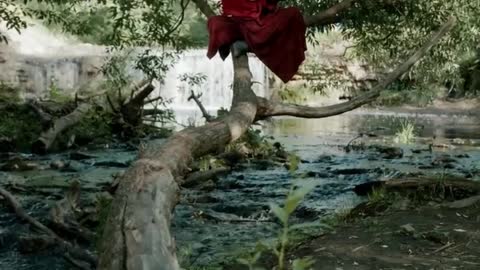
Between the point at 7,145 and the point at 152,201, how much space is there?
8201 mm

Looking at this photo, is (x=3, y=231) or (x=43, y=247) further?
(x=3, y=231)

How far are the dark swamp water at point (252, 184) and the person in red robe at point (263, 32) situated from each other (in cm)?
116

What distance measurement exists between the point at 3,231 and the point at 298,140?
29.4 ft

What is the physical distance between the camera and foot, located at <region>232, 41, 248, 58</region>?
210 inches

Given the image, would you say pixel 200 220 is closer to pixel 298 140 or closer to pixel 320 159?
pixel 320 159

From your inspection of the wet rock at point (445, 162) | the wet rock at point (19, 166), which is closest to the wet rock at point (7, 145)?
the wet rock at point (19, 166)

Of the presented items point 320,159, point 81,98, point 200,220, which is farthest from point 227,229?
point 81,98

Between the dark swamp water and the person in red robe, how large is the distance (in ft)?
3.82

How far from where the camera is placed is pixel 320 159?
10391 millimetres

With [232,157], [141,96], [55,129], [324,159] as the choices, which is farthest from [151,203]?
[141,96]

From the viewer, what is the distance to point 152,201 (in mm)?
2943

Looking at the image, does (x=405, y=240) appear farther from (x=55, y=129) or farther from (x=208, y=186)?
(x=55, y=129)

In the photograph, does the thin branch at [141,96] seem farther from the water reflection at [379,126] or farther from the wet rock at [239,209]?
the wet rock at [239,209]

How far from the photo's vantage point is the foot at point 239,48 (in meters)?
5.33
